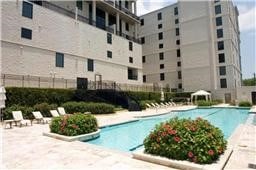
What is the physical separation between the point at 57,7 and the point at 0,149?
24084mm

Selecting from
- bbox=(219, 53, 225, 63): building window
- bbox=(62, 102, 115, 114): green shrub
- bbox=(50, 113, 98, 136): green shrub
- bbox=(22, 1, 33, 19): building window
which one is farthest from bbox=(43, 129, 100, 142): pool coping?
bbox=(219, 53, 225, 63): building window


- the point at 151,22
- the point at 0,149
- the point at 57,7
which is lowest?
the point at 0,149

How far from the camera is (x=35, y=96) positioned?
65.2ft

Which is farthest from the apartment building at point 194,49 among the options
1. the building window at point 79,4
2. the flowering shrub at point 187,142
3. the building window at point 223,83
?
the flowering shrub at point 187,142

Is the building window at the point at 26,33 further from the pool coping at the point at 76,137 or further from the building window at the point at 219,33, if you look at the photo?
the building window at the point at 219,33

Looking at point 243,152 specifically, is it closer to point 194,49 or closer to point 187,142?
point 187,142

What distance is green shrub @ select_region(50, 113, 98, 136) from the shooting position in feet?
30.8

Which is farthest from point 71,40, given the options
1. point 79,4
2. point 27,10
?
point 79,4

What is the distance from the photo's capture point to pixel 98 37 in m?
31.3

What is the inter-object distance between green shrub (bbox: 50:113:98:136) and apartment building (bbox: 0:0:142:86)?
44.3ft

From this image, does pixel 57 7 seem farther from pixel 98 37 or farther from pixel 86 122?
pixel 86 122

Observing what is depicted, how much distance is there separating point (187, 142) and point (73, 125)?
5.51 metres

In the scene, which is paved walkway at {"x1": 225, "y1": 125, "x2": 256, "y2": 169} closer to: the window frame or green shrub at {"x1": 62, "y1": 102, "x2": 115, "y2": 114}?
green shrub at {"x1": 62, "y1": 102, "x2": 115, "y2": 114}

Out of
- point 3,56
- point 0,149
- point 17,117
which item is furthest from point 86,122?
point 3,56
